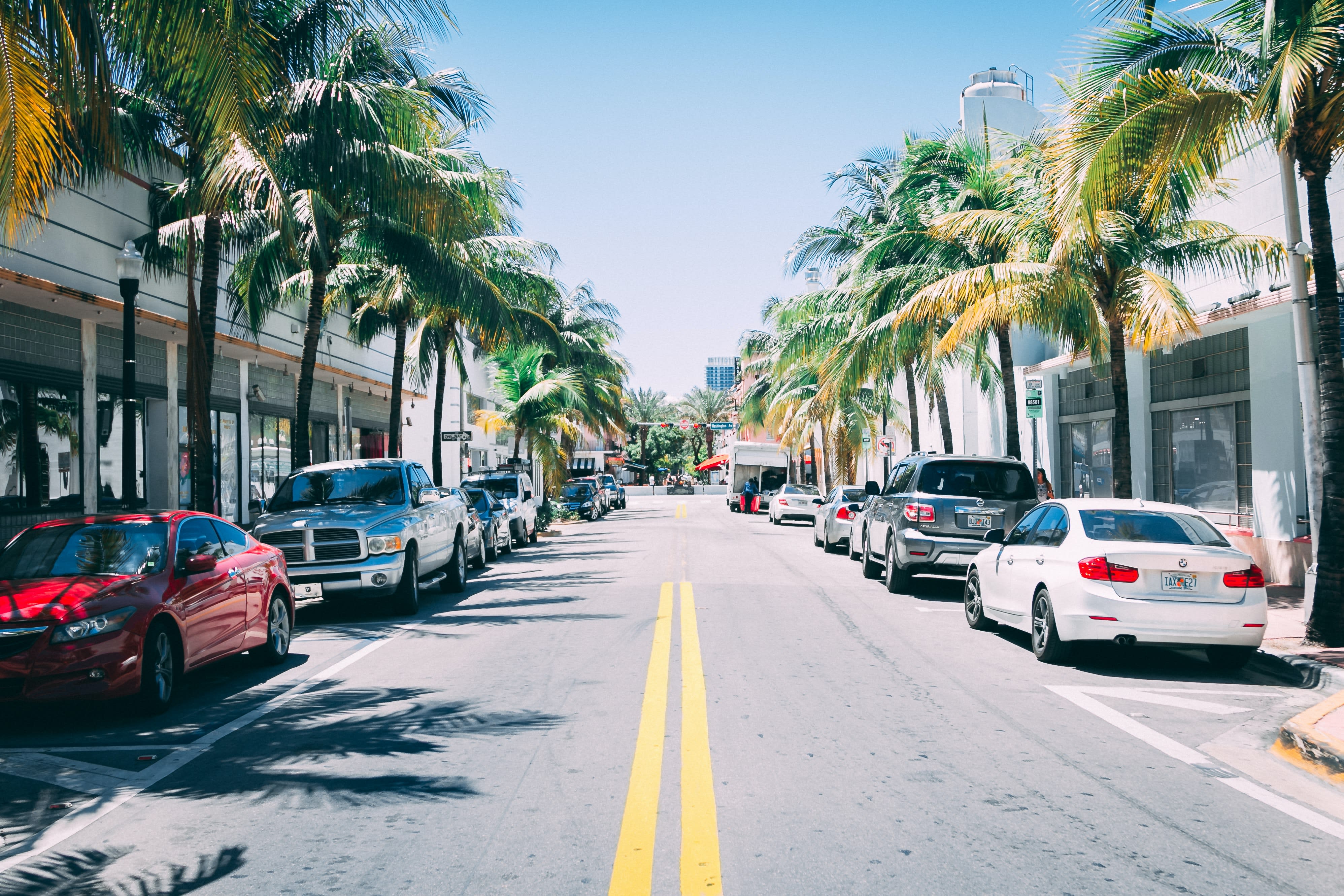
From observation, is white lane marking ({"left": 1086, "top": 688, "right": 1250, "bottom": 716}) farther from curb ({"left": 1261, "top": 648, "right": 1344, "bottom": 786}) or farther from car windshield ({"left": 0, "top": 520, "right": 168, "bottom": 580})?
car windshield ({"left": 0, "top": 520, "right": 168, "bottom": 580})

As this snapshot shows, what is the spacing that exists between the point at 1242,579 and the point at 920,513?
6.03m

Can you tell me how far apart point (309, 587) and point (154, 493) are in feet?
34.9

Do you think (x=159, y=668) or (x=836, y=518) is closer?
(x=159, y=668)

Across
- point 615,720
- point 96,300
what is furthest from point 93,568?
point 96,300

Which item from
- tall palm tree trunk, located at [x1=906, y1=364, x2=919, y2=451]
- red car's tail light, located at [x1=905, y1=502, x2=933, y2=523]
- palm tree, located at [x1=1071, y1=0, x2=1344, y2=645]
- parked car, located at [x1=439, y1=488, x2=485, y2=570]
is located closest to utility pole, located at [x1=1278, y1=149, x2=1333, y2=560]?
palm tree, located at [x1=1071, y1=0, x2=1344, y2=645]

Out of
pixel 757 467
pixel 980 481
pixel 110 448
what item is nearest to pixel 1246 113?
pixel 980 481

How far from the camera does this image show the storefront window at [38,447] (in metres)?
17.1

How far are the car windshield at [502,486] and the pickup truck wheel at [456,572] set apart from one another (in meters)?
10.3

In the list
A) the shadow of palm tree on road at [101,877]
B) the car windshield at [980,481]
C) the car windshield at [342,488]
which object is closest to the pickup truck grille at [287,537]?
the car windshield at [342,488]

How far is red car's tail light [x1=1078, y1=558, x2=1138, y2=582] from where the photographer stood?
9484mm

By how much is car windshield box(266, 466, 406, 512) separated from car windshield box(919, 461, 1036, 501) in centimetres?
746

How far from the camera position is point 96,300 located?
17.0 metres

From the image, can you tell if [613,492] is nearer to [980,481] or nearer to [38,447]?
[38,447]

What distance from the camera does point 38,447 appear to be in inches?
700
